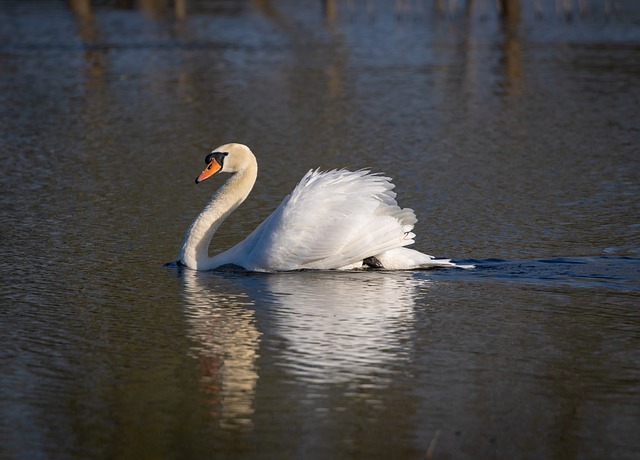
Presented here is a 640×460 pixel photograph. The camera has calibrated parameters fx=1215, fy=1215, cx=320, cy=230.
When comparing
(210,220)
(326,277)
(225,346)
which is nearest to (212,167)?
(210,220)

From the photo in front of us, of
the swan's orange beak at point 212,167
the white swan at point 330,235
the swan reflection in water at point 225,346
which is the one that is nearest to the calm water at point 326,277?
the swan reflection in water at point 225,346

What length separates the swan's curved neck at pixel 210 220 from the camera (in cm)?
784

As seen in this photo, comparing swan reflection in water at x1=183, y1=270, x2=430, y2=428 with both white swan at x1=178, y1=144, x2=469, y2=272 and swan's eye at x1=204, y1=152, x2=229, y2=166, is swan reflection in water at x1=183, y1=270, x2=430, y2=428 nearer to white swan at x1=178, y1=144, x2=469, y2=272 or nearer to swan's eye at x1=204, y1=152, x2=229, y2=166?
white swan at x1=178, y1=144, x2=469, y2=272

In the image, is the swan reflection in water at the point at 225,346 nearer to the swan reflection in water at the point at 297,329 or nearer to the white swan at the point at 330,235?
the swan reflection in water at the point at 297,329

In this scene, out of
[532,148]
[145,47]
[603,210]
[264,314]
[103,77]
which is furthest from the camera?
[145,47]

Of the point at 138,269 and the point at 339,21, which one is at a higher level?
the point at 339,21

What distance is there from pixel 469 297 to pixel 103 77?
444 inches

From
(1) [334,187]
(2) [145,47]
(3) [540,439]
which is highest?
(2) [145,47]

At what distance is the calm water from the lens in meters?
4.95

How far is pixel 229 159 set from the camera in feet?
27.3

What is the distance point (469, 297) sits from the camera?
699 cm

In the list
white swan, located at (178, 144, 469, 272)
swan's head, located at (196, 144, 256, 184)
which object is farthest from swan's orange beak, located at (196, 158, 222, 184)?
white swan, located at (178, 144, 469, 272)

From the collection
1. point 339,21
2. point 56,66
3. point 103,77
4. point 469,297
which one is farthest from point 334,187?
point 339,21

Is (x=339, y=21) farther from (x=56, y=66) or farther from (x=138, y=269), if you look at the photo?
(x=138, y=269)
